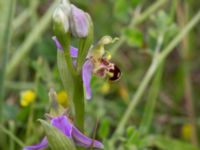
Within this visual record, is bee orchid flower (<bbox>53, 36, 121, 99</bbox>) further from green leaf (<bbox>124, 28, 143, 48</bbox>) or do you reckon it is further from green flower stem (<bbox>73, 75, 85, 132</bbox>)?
green leaf (<bbox>124, 28, 143, 48</bbox>)

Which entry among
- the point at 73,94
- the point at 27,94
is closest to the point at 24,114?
the point at 27,94

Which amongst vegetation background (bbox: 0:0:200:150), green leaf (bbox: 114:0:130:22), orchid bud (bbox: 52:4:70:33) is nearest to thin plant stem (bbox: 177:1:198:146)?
vegetation background (bbox: 0:0:200:150)

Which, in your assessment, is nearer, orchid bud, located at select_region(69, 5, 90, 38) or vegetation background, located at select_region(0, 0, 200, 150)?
orchid bud, located at select_region(69, 5, 90, 38)

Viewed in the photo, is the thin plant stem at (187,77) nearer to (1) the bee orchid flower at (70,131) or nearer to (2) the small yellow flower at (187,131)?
(2) the small yellow flower at (187,131)

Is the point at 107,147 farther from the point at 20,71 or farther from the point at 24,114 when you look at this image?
A: the point at 20,71

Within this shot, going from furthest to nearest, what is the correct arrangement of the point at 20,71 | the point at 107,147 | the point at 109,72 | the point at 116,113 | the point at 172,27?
the point at 20,71, the point at 116,113, the point at 172,27, the point at 107,147, the point at 109,72

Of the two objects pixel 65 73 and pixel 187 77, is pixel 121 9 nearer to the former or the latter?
pixel 187 77
